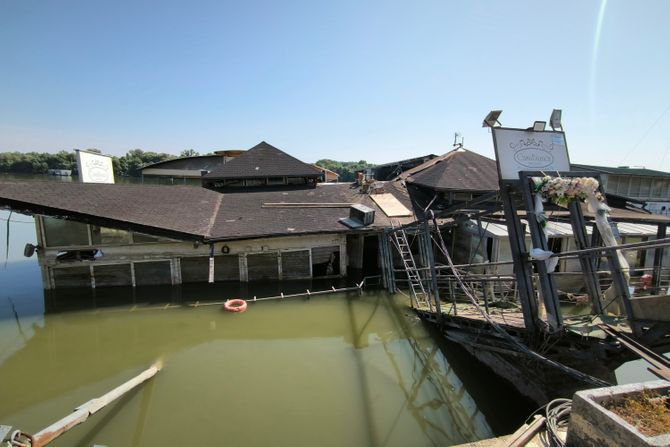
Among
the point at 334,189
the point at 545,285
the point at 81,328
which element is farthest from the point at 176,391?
the point at 334,189

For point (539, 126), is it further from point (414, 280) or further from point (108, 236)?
point (108, 236)

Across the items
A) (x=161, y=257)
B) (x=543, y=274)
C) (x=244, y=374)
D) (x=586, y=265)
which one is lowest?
(x=244, y=374)

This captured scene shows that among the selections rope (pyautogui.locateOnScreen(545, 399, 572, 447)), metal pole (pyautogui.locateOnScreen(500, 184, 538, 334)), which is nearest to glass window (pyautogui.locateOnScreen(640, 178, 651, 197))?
metal pole (pyautogui.locateOnScreen(500, 184, 538, 334))

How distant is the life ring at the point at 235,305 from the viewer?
10.9 m

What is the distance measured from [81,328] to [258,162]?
12941 millimetres

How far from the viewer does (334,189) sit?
19.3 meters

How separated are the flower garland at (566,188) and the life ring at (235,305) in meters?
9.32

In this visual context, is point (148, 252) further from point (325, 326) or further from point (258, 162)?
point (258, 162)

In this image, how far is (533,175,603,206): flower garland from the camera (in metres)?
5.68

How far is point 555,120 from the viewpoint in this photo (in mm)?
7062

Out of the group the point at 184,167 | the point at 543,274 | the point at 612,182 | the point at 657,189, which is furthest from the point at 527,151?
the point at 184,167

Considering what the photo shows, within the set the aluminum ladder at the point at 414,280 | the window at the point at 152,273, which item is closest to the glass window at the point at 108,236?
the window at the point at 152,273

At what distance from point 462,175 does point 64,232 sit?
18.6 meters

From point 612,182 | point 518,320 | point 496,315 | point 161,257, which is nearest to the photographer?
point 518,320
